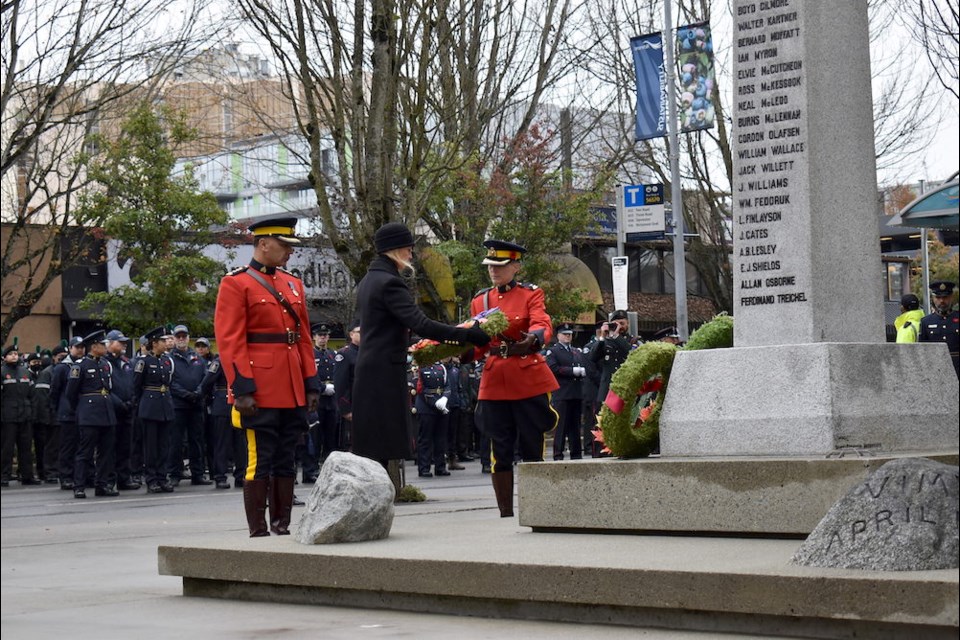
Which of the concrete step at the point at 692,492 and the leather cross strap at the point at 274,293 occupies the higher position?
the leather cross strap at the point at 274,293

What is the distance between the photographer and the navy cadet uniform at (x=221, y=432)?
19.8 m

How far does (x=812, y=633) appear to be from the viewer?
20.4 feet

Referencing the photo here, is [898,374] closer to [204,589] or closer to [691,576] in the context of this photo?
[691,576]

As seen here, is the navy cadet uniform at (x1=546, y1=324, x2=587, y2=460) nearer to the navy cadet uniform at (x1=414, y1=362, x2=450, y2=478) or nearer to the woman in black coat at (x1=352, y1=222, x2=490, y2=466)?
the navy cadet uniform at (x1=414, y1=362, x2=450, y2=478)

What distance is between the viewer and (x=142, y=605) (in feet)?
26.2

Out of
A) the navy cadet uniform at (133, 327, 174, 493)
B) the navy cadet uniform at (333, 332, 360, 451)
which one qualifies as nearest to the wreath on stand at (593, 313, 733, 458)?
the navy cadet uniform at (333, 332, 360, 451)

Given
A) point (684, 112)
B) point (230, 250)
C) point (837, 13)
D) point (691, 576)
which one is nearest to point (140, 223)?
point (230, 250)

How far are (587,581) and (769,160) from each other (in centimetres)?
331

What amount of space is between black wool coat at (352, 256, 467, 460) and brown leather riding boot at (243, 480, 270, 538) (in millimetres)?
631

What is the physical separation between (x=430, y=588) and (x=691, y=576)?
4.84ft

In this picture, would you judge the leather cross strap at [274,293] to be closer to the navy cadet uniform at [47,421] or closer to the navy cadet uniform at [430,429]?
the navy cadet uniform at [430,429]

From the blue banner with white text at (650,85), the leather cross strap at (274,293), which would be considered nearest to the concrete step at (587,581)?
the leather cross strap at (274,293)

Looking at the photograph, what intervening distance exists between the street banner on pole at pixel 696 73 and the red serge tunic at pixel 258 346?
56.0 feet

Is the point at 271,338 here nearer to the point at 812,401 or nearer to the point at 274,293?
the point at 274,293
